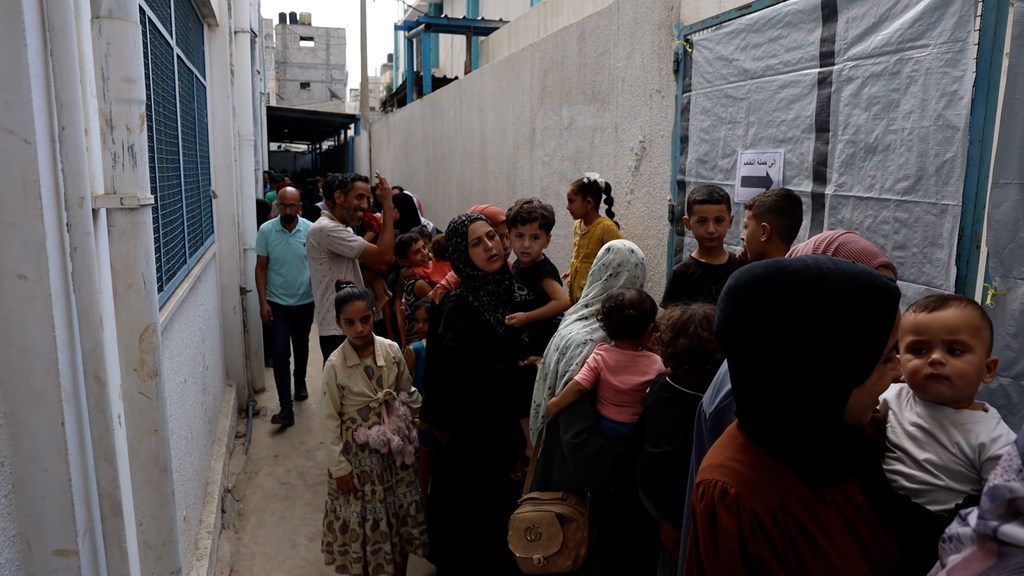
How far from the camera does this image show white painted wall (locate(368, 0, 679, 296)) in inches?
163

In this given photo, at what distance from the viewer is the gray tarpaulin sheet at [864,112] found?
7.27 feet

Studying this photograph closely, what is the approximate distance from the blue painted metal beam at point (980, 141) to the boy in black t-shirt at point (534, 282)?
1467mm

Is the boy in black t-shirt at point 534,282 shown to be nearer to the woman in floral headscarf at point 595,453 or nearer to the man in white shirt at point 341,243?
the woman in floral headscarf at point 595,453

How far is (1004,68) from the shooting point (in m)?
2.02

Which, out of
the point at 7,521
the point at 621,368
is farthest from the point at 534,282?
the point at 7,521

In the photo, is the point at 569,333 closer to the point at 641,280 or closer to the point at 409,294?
the point at 641,280

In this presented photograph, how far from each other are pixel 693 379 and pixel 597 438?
48 centimetres

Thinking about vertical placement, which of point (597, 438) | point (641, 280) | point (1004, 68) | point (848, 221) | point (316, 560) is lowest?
point (316, 560)

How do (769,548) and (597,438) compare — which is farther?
(597,438)

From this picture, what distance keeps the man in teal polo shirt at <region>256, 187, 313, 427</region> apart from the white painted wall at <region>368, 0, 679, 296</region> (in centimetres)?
201

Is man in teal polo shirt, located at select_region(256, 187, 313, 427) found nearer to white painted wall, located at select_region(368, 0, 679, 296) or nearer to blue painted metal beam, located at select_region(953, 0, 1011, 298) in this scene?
white painted wall, located at select_region(368, 0, 679, 296)

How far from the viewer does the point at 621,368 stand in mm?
2363

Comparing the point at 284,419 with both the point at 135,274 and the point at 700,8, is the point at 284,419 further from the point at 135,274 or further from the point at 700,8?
the point at 700,8

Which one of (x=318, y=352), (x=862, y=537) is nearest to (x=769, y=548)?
(x=862, y=537)
